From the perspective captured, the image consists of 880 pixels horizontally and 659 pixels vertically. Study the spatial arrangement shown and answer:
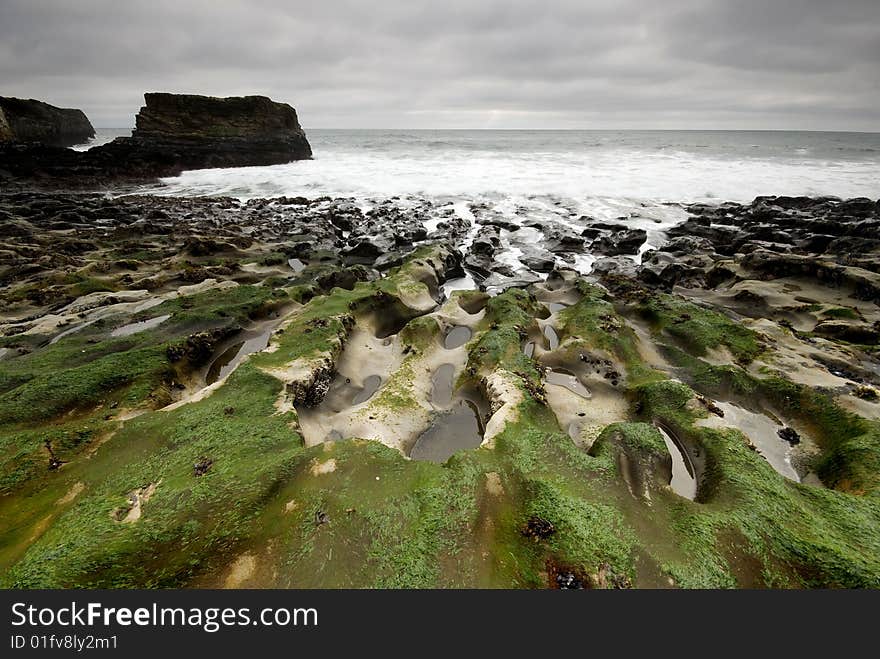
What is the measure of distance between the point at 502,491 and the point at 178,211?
33.0 m

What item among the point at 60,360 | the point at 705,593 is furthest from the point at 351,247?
the point at 705,593

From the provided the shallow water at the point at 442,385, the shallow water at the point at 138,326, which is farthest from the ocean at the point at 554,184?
the shallow water at the point at 138,326

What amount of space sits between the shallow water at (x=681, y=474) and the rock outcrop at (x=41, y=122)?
269 feet

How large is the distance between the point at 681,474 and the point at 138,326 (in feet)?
47.1

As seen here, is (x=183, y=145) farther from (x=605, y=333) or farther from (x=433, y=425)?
(x=605, y=333)

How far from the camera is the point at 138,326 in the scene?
11820 millimetres

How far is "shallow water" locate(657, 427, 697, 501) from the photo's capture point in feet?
23.0

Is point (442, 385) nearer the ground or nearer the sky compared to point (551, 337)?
nearer the sky

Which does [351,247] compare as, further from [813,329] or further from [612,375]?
[813,329]

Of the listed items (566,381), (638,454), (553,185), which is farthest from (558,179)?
(638,454)

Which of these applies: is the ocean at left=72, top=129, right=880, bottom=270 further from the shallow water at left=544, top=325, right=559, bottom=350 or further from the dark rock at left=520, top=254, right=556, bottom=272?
the shallow water at left=544, top=325, right=559, bottom=350

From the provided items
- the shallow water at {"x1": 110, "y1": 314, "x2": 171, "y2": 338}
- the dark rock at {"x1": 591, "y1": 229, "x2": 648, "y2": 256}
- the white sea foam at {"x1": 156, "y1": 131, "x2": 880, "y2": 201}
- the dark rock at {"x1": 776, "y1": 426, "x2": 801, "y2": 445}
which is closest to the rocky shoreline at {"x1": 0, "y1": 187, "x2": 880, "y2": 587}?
the dark rock at {"x1": 776, "y1": 426, "x2": 801, "y2": 445}

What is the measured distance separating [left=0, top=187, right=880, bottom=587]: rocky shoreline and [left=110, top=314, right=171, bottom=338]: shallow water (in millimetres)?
208

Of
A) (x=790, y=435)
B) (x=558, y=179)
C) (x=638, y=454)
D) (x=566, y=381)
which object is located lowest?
(x=558, y=179)
